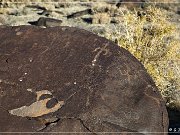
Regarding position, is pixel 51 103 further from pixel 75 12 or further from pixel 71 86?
pixel 75 12

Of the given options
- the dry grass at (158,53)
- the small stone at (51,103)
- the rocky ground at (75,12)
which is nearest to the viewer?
the small stone at (51,103)

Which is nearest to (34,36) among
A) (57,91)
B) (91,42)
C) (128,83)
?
(91,42)

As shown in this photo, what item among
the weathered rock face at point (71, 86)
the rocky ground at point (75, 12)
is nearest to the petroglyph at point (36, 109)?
the weathered rock face at point (71, 86)

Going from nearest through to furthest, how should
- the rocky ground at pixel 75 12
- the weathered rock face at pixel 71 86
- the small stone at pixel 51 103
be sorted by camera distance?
the weathered rock face at pixel 71 86
the small stone at pixel 51 103
the rocky ground at pixel 75 12

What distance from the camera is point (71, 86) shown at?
10.8 ft

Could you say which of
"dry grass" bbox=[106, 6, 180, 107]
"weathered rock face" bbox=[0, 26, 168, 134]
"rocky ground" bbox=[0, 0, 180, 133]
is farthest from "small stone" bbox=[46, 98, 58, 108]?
"rocky ground" bbox=[0, 0, 180, 133]

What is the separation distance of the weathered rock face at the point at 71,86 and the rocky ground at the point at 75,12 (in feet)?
13.1

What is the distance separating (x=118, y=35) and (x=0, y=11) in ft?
11.9

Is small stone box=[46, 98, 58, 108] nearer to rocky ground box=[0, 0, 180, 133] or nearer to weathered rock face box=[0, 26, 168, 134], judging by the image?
weathered rock face box=[0, 26, 168, 134]

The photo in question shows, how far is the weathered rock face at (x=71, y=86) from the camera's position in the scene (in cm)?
296

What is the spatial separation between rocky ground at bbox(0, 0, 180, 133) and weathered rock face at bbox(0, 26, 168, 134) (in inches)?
157

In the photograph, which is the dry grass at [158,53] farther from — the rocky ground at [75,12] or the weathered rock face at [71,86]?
the weathered rock face at [71,86]

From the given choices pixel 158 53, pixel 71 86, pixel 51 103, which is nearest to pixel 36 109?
pixel 51 103

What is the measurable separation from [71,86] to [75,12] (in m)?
5.81
